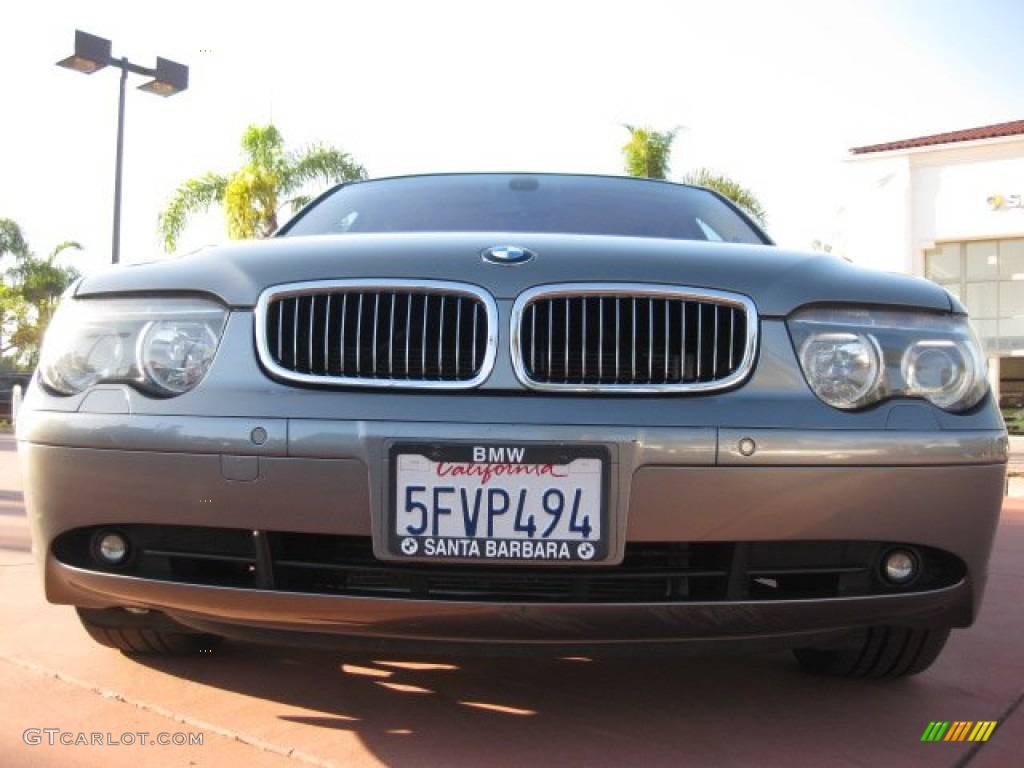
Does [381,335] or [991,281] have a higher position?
[381,335]

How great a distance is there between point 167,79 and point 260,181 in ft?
11.8

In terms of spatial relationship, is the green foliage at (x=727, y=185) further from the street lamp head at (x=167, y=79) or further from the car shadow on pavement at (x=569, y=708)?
the car shadow on pavement at (x=569, y=708)

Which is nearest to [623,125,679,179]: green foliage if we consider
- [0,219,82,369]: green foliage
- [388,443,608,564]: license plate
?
[388,443,608,564]: license plate

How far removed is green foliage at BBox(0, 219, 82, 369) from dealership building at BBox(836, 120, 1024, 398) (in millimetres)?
25795

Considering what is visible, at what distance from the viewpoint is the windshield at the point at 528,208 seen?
3.08 metres

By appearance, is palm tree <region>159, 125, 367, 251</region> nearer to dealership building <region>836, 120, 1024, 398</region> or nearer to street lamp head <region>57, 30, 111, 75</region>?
street lamp head <region>57, 30, 111, 75</region>

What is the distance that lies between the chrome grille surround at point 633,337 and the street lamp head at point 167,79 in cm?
1113

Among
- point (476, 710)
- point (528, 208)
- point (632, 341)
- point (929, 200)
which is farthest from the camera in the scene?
point (929, 200)

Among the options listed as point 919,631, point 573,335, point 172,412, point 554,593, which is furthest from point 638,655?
point 172,412

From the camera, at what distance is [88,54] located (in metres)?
10.9

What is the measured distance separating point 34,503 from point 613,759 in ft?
4.33

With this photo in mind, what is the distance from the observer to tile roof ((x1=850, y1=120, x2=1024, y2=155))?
19.7 metres

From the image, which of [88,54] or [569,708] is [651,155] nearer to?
[88,54]

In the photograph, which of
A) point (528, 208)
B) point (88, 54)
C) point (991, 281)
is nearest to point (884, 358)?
point (528, 208)
